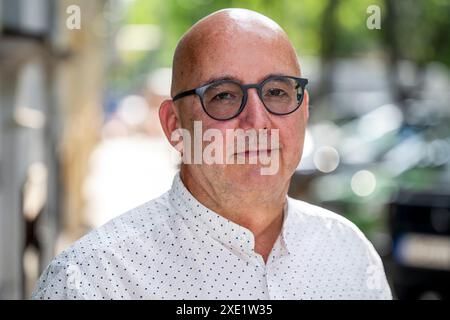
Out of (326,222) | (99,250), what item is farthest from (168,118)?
(326,222)

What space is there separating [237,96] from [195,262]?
337 millimetres

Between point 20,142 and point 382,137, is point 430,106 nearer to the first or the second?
point 382,137

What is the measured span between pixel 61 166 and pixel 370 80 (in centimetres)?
2459

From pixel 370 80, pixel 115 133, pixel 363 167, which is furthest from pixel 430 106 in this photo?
pixel 370 80

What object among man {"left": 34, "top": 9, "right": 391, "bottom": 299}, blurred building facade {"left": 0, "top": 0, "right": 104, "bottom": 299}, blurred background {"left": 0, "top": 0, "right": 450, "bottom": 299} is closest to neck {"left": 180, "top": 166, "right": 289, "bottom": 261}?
man {"left": 34, "top": 9, "right": 391, "bottom": 299}

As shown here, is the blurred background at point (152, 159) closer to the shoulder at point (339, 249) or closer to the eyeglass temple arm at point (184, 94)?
the eyeglass temple arm at point (184, 94)

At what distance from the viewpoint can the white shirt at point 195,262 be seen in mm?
1506

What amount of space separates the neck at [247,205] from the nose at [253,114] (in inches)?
5.1

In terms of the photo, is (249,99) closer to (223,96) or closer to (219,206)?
(223,96)

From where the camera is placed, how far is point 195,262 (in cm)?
158

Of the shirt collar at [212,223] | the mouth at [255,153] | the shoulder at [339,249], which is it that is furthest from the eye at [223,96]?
the shoulder at [339,249]

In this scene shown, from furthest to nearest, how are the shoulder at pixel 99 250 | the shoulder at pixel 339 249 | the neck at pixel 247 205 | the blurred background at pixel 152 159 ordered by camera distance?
the blurred background at pixel 152 159 → the shoulder at pixel 339 249 → the neck at pixel 247 205 → the shoulder at pixel 99 250

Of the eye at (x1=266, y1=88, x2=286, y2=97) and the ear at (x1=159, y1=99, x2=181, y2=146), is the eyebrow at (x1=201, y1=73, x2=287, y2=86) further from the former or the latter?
the ear at (x1=159, y1=99, x2=181, y2=146)

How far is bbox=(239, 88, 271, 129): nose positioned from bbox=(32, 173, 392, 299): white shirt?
0.71 ft
